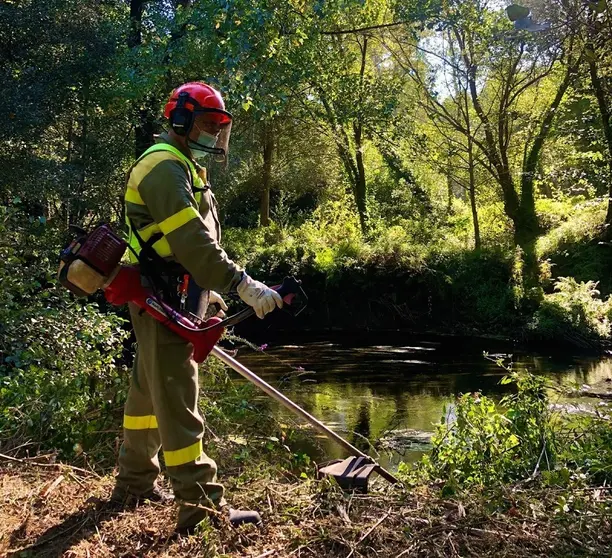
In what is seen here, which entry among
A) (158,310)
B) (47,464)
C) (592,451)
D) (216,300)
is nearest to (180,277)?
(158,310)

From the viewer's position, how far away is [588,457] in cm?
378

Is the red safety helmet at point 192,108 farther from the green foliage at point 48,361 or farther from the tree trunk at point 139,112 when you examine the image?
the tree trunk at point 139,112

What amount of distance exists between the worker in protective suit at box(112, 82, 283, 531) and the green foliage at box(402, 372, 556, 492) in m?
1.60

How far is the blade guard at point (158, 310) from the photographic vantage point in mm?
2775

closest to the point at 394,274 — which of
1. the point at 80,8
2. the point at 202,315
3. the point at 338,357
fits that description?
the point at 338,357

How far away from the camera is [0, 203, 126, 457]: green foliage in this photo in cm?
402

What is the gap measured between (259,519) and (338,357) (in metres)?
9.23

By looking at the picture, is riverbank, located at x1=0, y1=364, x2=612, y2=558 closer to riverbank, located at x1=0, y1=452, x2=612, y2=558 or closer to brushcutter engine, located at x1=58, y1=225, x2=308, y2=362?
riverbank, located at x1=0, y1=452, x2=612, y2=558

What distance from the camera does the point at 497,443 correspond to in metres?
4.06

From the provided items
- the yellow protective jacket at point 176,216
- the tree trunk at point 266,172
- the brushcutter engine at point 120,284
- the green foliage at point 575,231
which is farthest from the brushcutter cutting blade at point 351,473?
the tree trunk at point 266,172

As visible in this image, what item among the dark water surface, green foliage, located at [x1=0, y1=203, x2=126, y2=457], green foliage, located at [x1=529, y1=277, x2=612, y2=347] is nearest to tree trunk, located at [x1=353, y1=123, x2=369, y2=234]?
the dark water surface

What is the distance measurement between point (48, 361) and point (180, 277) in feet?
9.05

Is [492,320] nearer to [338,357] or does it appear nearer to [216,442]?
[338,357]

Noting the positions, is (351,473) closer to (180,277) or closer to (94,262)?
(180,277)
